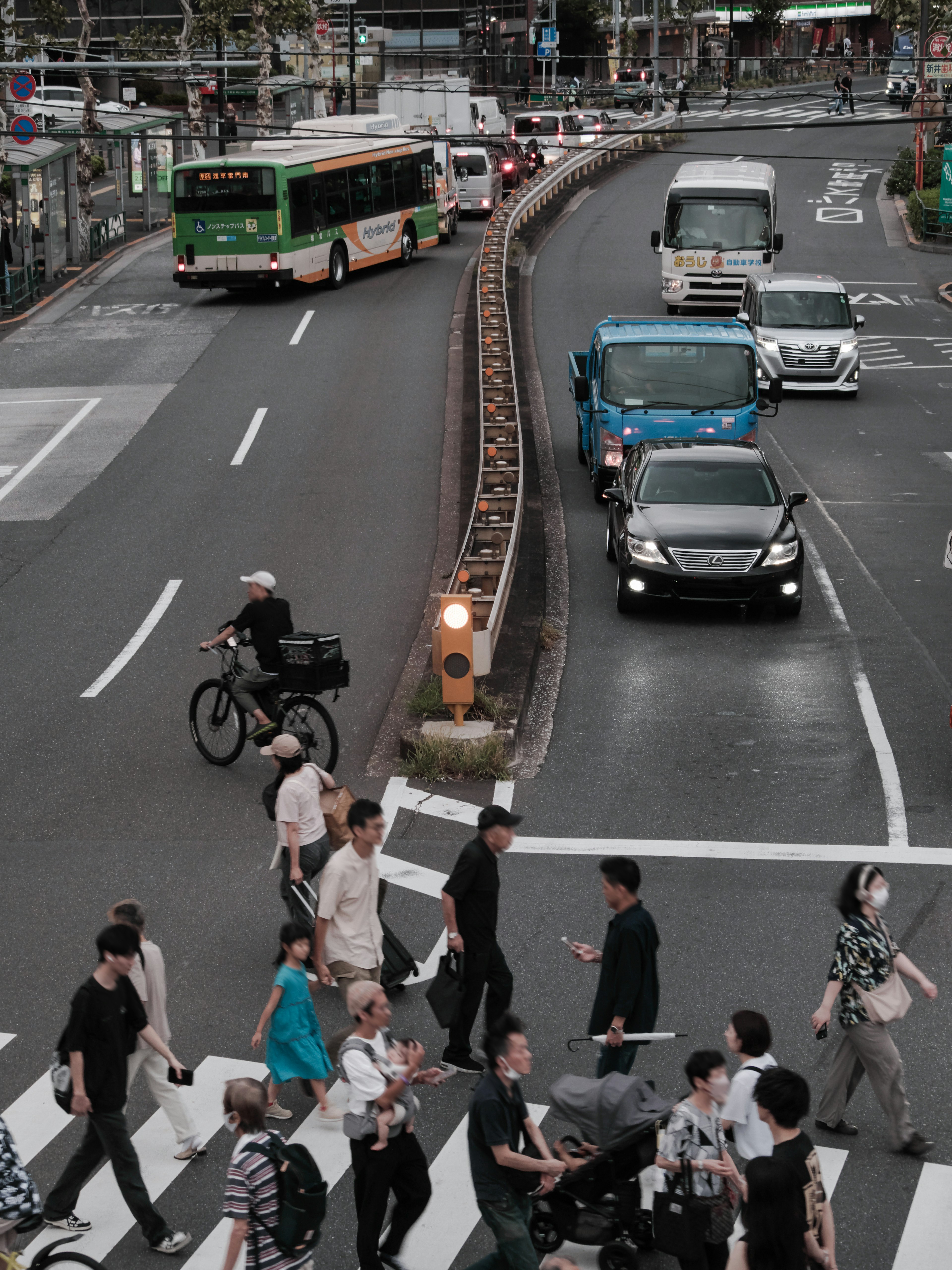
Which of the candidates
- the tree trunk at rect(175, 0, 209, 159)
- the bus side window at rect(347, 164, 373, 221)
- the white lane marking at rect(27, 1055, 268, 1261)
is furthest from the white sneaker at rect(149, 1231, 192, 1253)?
the tree trunk at rect(175, 0, 209, 159)

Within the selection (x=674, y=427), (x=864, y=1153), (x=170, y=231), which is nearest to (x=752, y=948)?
(x=864, y=1153)

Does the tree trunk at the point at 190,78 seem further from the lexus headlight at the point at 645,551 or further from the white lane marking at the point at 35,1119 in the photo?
the white lane marking at the point at 35,1119

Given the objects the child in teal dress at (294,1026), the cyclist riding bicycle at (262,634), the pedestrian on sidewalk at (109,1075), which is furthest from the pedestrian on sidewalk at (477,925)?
the cyclist riding bicycle at (262,634)

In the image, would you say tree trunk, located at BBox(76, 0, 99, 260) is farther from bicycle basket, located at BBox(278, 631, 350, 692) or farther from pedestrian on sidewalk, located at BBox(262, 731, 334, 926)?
pedestrian on sidewalk, located at BBox(262, 731, 334, 926)

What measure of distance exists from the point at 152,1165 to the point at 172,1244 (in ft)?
2.82

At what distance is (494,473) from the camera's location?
20.6 metres

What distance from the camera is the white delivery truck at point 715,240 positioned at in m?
35.0

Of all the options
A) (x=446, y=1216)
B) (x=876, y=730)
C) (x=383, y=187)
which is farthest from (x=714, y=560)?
(x=383, y=187)

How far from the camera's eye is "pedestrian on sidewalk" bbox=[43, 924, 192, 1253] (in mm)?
7145

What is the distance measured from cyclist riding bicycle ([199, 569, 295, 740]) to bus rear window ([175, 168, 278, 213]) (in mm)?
23986

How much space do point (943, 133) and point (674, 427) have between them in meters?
41.4

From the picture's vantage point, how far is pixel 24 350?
32.9 meters

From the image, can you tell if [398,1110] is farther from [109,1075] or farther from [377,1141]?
[109,1075]

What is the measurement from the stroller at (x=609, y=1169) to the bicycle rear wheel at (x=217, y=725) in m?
7.03
